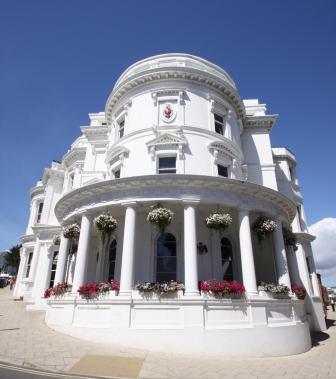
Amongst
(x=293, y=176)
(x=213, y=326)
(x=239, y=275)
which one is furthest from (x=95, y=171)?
(x=293, y=176)

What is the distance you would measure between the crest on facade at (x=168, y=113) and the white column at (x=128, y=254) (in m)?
6.84

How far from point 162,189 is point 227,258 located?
573cm

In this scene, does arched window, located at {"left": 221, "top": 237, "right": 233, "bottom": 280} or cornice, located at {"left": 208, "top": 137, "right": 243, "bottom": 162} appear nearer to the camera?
arched window, located at {"left": 221, "top": 237, "right": 233, "bottom": 280}

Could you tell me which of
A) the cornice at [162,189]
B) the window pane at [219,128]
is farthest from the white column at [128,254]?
the window pane at [219,128]

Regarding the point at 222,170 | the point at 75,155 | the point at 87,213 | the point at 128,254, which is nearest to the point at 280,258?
the point at 222,170

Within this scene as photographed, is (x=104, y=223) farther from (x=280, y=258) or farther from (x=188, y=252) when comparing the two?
(x=280, y=258)

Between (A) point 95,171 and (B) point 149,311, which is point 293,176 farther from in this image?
(B) point 149,311

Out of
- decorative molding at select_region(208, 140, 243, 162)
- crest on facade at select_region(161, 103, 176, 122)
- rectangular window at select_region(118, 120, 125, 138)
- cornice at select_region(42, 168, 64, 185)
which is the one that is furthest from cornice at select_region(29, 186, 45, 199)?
decorative molding at select_region(208, 140, 243, 162)

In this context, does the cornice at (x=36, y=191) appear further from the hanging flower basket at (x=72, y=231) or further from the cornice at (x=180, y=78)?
the hanging flower basket at (x=72, y=231)

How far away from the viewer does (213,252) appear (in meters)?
14.9

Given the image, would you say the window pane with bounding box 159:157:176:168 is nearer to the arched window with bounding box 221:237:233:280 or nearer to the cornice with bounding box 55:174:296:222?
the cornice with bounding box 55:174:296:222

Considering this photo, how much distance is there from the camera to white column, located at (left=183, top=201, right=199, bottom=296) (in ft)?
37.9

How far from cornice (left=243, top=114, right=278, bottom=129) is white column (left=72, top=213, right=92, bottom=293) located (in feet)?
45.5

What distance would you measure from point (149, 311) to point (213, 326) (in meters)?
2.56
